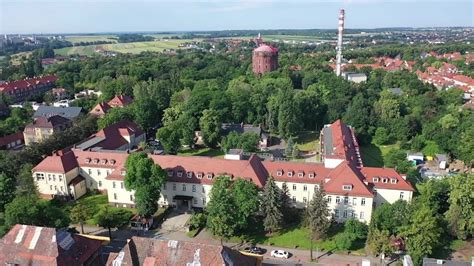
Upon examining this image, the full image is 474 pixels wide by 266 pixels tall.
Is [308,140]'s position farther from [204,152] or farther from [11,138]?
Result: [11,138]

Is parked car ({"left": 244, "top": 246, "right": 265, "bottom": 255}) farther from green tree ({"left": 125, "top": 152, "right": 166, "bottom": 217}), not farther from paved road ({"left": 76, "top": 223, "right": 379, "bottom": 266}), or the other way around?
green tree ({"left": 125, "top": 152, "right": 166, "bottom": 217})

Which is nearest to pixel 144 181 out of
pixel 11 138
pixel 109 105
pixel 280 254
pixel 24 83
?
pixel 280 254

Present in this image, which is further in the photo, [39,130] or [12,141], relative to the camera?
[39,130]

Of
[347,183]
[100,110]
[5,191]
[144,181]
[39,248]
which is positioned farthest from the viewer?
[100,110]

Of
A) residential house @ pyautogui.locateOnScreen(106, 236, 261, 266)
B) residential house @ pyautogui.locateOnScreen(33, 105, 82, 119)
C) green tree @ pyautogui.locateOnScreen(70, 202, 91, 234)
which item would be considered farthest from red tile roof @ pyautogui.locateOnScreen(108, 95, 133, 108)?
residential house @ pyautogui.locateOnScreen(106, 236, 261, 266)

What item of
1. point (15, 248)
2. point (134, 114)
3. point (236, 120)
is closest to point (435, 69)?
point (236, 120)

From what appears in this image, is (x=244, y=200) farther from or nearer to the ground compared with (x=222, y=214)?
farther from the ground

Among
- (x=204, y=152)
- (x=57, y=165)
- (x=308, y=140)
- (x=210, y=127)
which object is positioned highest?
(x=210, y=127)

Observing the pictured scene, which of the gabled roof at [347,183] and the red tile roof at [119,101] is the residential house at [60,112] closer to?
the red tile roof at [119,101]

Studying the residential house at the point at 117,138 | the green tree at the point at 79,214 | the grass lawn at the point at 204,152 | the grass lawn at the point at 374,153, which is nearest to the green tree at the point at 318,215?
the green tree at the point at 79,214
